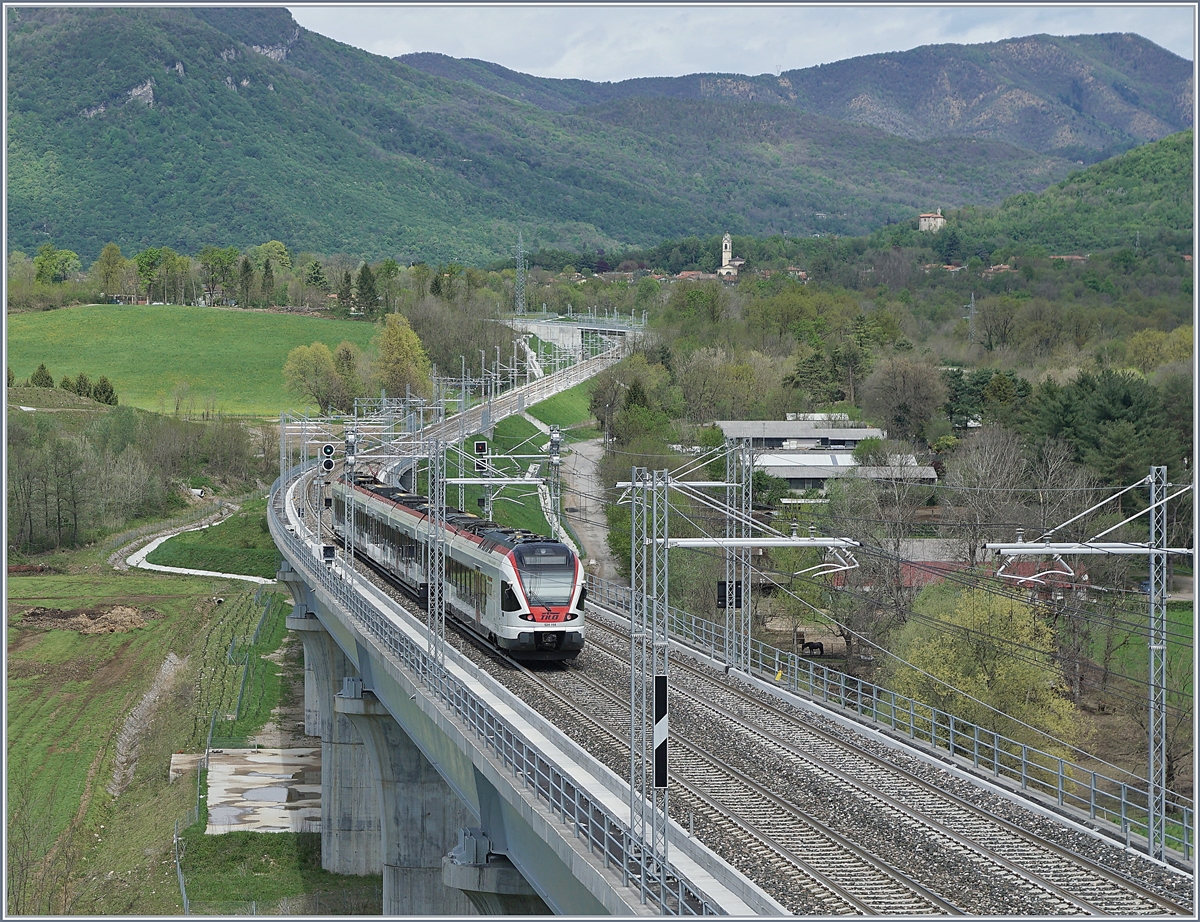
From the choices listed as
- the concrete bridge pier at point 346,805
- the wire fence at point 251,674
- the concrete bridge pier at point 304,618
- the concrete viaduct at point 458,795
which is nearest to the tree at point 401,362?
the wire fence at point 251,674

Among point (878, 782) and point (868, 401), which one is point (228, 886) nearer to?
point (878, 782)

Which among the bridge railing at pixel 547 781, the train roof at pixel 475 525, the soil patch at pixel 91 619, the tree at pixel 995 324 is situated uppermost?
the tree at pixel 995 324

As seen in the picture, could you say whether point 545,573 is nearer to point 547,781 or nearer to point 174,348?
point 547,781

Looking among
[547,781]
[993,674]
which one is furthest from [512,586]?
[993,674]

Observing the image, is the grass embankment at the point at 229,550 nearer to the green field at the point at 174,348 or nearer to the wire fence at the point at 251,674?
the wire fence at the point at 251,674

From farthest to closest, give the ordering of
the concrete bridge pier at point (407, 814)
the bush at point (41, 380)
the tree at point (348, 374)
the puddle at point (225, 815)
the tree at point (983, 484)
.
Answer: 1. the bush at point (41, 380)
2. the tree at point (348, 374)
3. the tree at point (983, 484)
4. the puddle at point (225, 815)
5. the concrete bridge pier at point (407, 814)

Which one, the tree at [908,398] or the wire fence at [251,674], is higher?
the tree at [908,398]

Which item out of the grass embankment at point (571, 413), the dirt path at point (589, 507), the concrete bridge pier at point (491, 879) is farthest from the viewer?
the grass embankment at point (571, 413)

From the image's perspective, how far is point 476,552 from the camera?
40.8 m

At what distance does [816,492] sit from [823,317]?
246ft

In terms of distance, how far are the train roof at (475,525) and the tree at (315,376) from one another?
80.8 meters

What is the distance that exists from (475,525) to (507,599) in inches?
249

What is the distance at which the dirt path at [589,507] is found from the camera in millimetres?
87188

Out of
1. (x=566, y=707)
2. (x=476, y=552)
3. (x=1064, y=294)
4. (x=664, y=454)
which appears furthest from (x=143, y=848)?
(x=1064, y=294)
